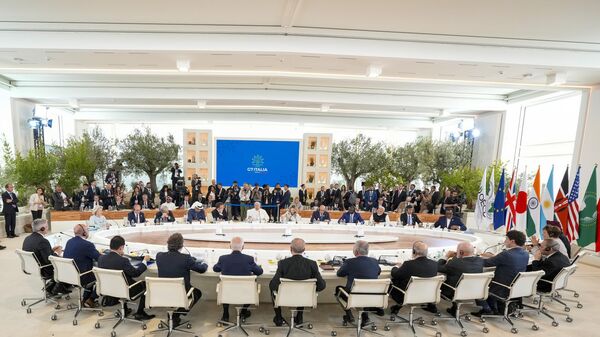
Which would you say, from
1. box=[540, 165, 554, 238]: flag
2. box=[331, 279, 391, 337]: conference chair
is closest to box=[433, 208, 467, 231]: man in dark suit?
box=[540, 165, 554, 238]: flag

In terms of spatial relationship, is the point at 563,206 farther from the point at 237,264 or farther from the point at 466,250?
the point at 237,264

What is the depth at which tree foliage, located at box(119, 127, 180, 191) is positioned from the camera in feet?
48.5

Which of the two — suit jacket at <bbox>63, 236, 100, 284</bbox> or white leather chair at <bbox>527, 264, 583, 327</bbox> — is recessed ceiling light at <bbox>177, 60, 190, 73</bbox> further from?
white leather chair at <bbox>527, 264, 583, 327</bbox>

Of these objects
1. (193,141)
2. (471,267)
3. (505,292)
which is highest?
(193,141)

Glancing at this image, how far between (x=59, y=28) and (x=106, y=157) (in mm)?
9965

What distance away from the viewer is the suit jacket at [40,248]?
503 cm

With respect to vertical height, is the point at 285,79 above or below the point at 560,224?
above

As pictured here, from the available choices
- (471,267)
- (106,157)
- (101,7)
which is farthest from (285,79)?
(106,157)

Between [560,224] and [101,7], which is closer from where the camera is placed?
[101,7]

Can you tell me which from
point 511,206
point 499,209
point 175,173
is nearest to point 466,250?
point 511,206

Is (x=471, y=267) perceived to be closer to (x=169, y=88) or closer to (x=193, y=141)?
(x=169, y=88)

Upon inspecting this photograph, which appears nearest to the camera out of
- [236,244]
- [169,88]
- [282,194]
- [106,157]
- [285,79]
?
[236,244]

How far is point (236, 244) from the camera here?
4496 mm

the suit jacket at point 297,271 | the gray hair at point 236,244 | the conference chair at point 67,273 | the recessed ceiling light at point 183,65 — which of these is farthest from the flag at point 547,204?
the conference chair at point 67,273
